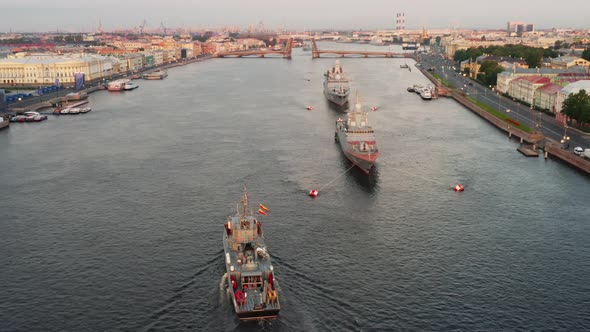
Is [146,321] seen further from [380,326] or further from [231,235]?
[380,326]

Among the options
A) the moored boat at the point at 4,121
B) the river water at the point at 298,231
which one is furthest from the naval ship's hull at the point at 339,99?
the moored boat at the point at 4,121

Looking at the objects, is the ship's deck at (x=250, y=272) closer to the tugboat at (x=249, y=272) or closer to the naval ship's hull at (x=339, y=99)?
the tugboat at (x=249, y=272)

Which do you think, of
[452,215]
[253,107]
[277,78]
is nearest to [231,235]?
[452,215]

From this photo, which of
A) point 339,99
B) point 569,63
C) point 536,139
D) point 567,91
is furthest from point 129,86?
point 569,63

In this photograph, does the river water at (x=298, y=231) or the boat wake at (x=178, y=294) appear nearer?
the boat wake at (x=178, y=294)

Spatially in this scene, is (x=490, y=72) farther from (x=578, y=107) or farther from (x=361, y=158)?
(x=361, y=158)

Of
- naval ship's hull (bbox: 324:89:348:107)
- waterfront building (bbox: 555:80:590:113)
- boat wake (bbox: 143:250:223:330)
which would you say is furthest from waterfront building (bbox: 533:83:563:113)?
boat wake (bbox: 143:250:223:330)
